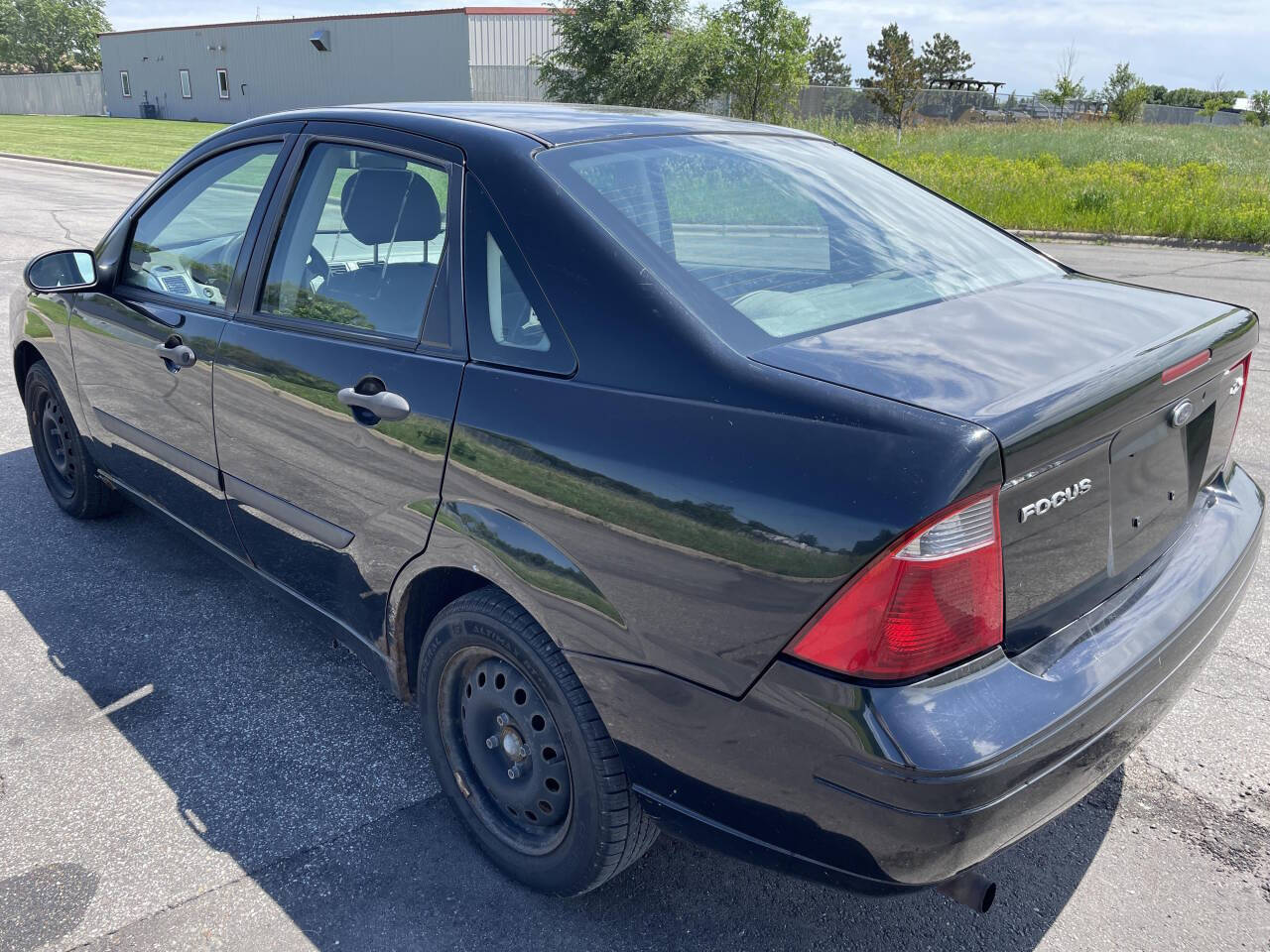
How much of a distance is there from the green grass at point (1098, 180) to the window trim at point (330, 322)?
15.0 m

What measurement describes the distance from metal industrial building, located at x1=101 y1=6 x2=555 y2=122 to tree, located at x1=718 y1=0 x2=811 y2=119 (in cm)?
547

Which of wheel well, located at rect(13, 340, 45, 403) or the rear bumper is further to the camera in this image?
wheel well, located at rect(13, 340, 45, 403)

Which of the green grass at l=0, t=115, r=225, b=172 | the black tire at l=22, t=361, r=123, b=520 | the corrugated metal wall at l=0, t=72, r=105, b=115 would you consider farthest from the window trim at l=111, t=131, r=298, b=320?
the corrugated metal wall at l=0, t=72, r=105, b=115

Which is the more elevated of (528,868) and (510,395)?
(510,395)

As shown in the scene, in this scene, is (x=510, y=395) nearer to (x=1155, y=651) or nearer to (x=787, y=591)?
(x=787, y=591)

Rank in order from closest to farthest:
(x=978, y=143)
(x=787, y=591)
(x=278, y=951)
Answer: (x=787, y=591), (x=278, y=951), (x=978, y=143)

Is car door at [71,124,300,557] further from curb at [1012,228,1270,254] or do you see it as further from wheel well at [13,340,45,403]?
curb at [1012,228,1270,254]

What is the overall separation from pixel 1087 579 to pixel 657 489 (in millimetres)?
880

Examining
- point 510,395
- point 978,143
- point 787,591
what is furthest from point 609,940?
point 978,143

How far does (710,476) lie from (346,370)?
1.17m

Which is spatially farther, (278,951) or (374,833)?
(374,833)

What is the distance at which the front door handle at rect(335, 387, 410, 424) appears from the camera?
94.9 inches

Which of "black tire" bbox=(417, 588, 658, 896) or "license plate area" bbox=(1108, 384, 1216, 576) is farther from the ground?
"license plate area" bbox=(1108, 384, 1216, 576)

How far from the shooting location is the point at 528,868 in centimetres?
240
